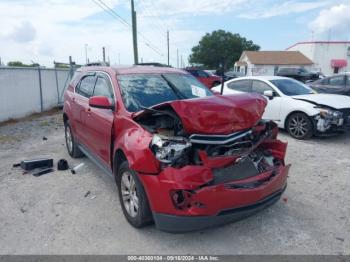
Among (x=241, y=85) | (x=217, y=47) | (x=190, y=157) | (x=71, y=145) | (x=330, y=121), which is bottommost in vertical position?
(x=71, y=145)

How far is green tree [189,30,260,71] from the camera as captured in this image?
7469 cm

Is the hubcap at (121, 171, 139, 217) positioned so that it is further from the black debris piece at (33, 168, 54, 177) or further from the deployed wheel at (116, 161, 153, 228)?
the black debris piece at (33, 168, 54, 177)

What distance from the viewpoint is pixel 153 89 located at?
433 cm

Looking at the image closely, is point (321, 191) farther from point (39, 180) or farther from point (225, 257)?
point (39, 180)

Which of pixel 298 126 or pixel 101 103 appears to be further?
pixel 298 126

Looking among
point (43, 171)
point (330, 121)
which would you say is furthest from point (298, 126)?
point (43, 171)

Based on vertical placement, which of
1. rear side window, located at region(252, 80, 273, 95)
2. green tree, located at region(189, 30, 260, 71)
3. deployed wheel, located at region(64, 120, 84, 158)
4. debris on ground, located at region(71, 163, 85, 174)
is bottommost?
debris on ground, located at region(71, 163, 85, 174)

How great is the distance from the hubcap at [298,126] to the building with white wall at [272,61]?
149 ft

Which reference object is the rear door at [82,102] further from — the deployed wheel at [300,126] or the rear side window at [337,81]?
the rear side window at [337,81]

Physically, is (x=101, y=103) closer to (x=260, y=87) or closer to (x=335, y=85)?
(x=260, y=87)

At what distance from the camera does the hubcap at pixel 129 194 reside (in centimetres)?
344

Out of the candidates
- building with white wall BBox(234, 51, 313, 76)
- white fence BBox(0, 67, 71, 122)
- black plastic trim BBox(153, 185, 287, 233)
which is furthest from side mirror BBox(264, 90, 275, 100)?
building with white wall BBox(234, 51, 313, 76)

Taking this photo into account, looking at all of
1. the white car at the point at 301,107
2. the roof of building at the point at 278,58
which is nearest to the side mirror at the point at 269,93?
the white car at the point at 301,107

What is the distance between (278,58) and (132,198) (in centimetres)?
5657
